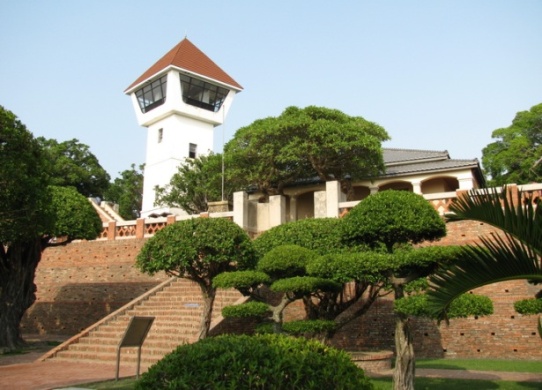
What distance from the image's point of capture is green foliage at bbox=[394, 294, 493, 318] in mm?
7383

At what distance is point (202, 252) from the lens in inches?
478

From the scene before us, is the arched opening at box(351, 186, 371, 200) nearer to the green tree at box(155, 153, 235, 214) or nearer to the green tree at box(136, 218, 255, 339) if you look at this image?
the green tree at box(155, 153, 235, 214)

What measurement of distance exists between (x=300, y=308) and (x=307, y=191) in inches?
429

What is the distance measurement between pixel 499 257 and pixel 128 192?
3954 centimetres

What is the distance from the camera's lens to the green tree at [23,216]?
12.0m

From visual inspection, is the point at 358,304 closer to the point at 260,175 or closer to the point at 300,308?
the point at 300,308

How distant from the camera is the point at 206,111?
3572cm

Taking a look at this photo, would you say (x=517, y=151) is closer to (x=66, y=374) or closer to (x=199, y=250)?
(x=199, y=250)

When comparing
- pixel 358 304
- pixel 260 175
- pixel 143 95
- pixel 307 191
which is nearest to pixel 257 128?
pixel 260 175

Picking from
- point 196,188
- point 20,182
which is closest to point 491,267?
point 20,182

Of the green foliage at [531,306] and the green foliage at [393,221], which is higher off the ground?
the green foliage at [393,221]

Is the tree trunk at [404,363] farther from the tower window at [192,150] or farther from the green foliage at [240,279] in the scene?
the tower window at [192,150]

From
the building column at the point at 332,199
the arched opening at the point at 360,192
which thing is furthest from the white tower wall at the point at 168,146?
the building column at the point at 332,199

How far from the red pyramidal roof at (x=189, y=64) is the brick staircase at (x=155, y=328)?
67.9 ft
